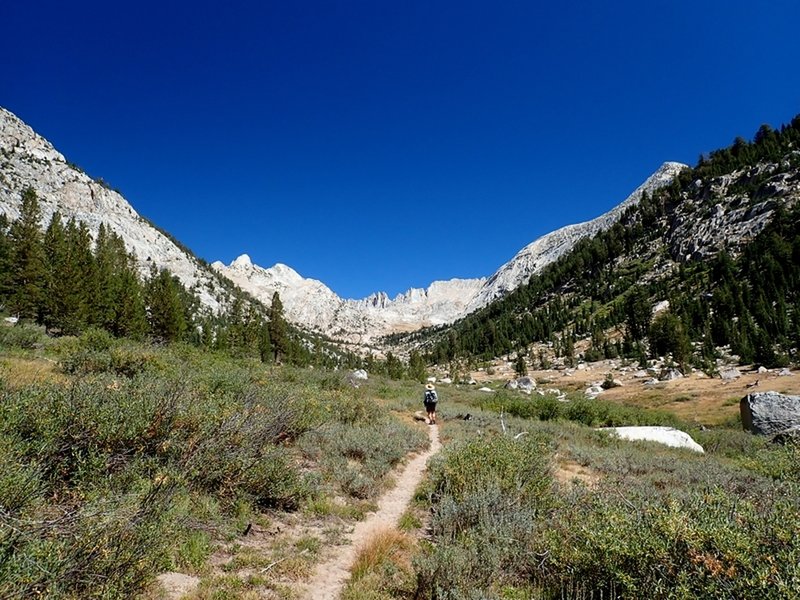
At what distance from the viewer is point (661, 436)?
58.9ft

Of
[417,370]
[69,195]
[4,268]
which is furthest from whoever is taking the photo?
[69,195]

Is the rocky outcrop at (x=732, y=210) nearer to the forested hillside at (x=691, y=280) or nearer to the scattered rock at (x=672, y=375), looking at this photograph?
the forested hillside at (x=691, y=280)

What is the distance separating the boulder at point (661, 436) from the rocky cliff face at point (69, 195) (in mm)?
121780

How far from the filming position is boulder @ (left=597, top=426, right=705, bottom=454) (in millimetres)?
17172

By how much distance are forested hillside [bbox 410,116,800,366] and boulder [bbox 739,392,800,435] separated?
27907 millimetres

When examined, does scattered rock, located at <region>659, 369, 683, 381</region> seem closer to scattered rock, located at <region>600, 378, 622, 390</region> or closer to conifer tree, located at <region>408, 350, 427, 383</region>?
scattered rock, located at <region>600, 378, 622, 390</region>

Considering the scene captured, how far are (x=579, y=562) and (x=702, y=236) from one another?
385ft

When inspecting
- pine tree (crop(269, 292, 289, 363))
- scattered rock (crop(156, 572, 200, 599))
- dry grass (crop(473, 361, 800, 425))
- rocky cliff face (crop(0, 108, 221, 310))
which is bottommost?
dry grass (crop(473, 361, 800, 425))

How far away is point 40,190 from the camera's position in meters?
105

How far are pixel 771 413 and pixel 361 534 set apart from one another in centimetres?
2449

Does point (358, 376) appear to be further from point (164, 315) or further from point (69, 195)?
point (69, 195)

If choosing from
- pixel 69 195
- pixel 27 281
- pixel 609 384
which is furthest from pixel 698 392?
pixel 69 195

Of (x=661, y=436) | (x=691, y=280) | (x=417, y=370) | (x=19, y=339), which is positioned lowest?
(x=661, y=436)

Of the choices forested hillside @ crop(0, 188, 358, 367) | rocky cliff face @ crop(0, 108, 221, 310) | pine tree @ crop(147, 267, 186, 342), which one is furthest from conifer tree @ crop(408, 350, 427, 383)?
rocky cliff face @ crop(0, 108, 221, 310)
